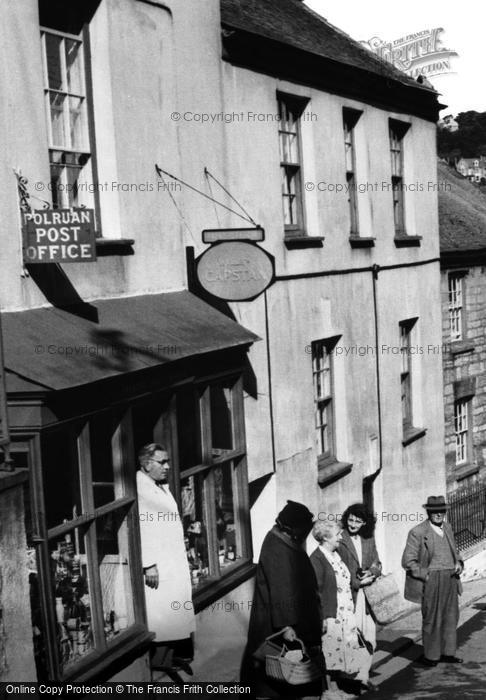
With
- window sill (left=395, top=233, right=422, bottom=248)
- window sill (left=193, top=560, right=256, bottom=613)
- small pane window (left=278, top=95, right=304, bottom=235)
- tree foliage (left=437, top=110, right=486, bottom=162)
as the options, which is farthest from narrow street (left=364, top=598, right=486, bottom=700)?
tree foliage (left=437, top=110, right=486, bottom=162)

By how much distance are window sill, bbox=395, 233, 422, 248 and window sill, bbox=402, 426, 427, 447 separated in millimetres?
3182

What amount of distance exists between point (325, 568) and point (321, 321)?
229 inches

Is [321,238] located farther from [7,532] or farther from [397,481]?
[7,532]

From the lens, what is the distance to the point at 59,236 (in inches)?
353

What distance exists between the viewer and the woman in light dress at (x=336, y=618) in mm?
10555

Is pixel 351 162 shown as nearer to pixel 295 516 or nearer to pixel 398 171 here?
pixel 398 171

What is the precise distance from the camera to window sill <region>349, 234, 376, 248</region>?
16.9 m

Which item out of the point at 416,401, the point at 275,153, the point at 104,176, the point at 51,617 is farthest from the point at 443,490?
the point at 51,617

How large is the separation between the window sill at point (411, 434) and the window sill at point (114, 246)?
9.49m

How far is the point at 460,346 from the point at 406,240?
19.1ft

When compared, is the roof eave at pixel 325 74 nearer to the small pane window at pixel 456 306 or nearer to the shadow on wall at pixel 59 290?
the small pane window at pixel 456 306

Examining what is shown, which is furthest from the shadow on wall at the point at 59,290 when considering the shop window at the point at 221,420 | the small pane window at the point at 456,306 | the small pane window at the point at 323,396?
the small pane window at the point at 456,306

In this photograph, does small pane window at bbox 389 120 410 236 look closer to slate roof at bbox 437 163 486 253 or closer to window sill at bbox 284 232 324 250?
window sill at bbox 284 232 324 250

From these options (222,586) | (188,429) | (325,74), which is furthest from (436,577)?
(325,74)
